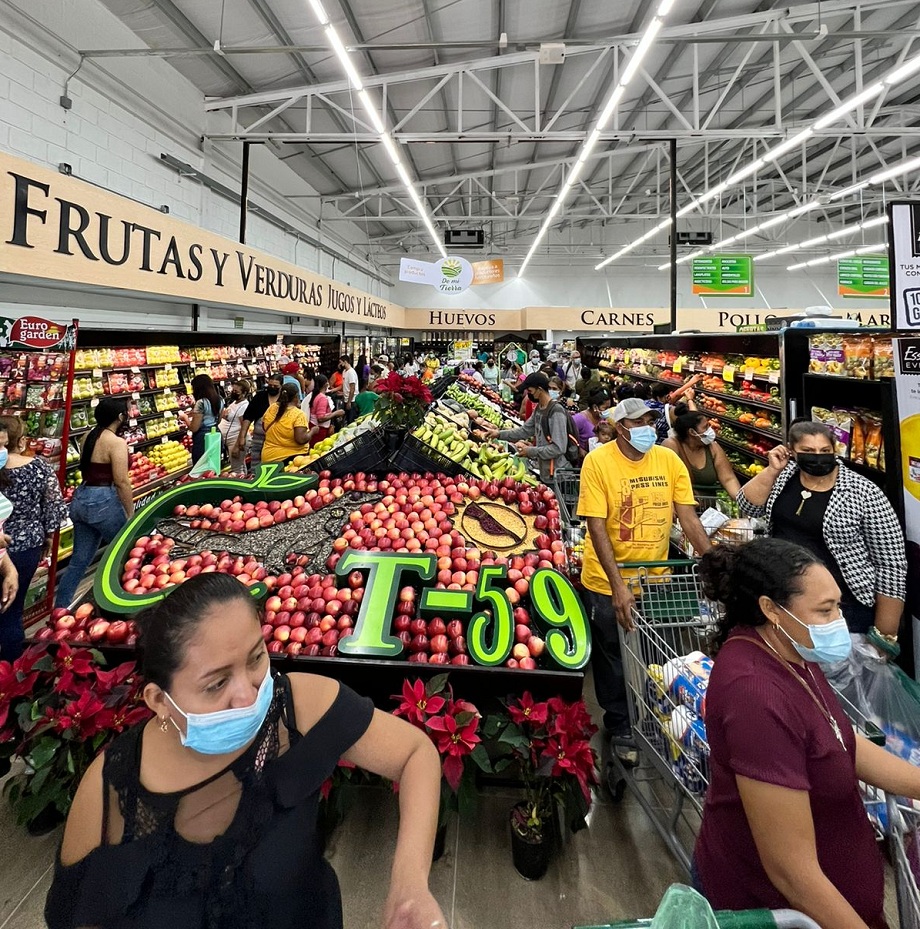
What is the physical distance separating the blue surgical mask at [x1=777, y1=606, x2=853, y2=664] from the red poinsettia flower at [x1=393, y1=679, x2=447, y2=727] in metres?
1.18

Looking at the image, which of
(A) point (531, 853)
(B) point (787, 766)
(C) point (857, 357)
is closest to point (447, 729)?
(A) point (531, 853)

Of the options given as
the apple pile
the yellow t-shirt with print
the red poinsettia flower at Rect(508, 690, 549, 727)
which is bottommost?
the red poinsettia flower at Rect(508, 690, 549, 727)

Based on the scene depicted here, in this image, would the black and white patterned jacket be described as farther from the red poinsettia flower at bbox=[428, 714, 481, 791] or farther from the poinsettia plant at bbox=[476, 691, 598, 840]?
the red poinsettia flower at bbox=[428, 714, 481, 791]

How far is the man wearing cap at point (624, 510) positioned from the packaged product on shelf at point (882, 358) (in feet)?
5.40

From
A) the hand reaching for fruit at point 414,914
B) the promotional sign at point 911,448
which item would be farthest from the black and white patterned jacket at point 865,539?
the hand reaching for fruit at point 414,914

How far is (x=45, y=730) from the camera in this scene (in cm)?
201

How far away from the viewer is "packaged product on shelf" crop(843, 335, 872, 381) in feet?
11.4

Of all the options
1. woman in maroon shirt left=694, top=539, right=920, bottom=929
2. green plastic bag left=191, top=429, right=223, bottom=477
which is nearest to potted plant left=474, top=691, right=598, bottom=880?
woman in maroon shirt left=694, top=539, right=920, bottom=929

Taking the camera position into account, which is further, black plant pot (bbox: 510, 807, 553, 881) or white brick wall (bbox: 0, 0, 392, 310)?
white brick wall (bbox: 0, 0, 392, 310)

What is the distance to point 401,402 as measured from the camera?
3.95 meters

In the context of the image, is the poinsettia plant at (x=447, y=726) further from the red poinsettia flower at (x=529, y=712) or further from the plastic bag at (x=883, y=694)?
the plastic bag at (x=883, y=694)

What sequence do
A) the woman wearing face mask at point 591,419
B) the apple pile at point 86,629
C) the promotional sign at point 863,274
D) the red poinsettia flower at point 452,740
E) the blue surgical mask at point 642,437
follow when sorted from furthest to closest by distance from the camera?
the promotional sign at point 863,274
the woman wearing face mask at point 591,419
the blue surgical mask at point 642,437
the apple pile at point 86,629
the red poinsettia flower at point 452,740

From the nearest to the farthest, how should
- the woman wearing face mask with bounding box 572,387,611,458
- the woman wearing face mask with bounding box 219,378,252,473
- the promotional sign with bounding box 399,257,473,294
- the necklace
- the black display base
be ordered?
the necklace → the black display base → the woman wearing face mask with bounding box 572,387,611,458 → the woman wearing face mask with bounding box 219,378,252,473 → the promotional sign with bounding box 399,257,473,294

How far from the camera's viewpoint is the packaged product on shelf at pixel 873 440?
3.19m
